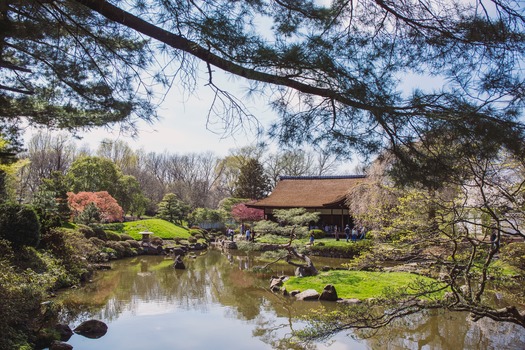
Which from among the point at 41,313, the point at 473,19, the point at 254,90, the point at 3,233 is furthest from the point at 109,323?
the point at 473,19

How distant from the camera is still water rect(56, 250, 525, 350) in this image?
223 inches

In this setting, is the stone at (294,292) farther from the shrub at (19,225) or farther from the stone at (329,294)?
the shrub at (19,225)

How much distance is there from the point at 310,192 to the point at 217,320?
14954mm

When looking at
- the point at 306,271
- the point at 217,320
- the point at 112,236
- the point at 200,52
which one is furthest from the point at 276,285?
the point at 112,236

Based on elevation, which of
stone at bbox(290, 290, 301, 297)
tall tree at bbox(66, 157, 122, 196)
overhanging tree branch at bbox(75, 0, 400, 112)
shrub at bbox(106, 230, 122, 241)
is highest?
tall tree at bbox(66, 157, 122, 196)

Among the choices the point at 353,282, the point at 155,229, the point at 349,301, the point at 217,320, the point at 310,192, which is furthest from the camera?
the point at 310,192

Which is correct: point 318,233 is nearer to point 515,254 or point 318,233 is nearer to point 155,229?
point 155,229

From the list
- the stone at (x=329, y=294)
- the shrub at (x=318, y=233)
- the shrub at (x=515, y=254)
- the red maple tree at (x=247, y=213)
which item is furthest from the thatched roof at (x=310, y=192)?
the shrub at (x=515, y=254)

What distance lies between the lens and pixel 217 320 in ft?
22.7

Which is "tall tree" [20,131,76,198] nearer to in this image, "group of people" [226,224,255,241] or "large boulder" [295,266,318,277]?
"group of people" [226,224,255,241]

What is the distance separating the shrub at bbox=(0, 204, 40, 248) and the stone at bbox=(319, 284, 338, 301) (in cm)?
616

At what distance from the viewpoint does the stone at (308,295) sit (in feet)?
26.9

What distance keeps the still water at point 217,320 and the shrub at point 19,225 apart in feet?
4.57

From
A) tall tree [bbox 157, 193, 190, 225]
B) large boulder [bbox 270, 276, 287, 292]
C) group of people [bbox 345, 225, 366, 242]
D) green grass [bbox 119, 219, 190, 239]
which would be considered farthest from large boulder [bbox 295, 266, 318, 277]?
tall tree [bbox 157, 193, 190, 225]
